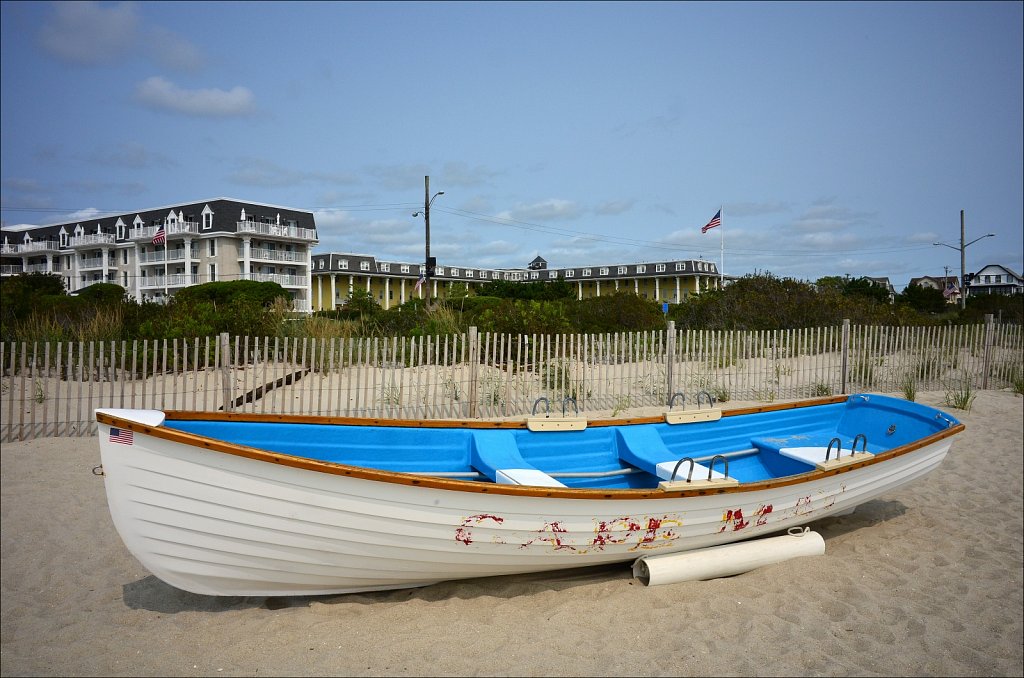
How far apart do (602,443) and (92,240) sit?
6515cm

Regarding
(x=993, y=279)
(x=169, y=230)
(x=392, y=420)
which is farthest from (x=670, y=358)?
(x=993, y=279)

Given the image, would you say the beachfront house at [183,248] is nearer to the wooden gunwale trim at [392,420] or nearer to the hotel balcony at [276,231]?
the hotel balcony at [276,231]

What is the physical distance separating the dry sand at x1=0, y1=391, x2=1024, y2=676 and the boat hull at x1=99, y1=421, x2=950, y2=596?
0.27 meters

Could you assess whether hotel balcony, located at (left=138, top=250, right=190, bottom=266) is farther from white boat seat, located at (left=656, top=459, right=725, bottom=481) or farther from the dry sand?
white boat seat, located at (left=656, top=459, right=725, bottom=481)

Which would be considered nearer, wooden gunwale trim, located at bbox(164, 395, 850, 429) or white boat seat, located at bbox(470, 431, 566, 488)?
wooden gunwale trim, located at bbox(164, 395, 850, 429)

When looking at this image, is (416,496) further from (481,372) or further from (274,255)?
(274,255)

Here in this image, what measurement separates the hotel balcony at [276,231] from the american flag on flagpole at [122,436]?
51.5 meters

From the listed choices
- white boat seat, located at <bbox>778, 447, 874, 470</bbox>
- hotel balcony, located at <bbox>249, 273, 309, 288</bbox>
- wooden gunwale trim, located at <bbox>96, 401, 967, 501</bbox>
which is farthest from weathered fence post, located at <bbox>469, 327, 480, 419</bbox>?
hotel balcony, located at <bbox>249, 273, 309, 288</bbox>

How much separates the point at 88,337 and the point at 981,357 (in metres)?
19.2

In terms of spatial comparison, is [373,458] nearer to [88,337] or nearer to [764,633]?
[764,633]

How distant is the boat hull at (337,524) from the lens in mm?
3658

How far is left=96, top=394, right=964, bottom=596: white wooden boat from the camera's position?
368cm

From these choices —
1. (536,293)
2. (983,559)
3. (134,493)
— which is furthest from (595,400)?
(536,293)

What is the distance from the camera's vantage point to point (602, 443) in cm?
609
